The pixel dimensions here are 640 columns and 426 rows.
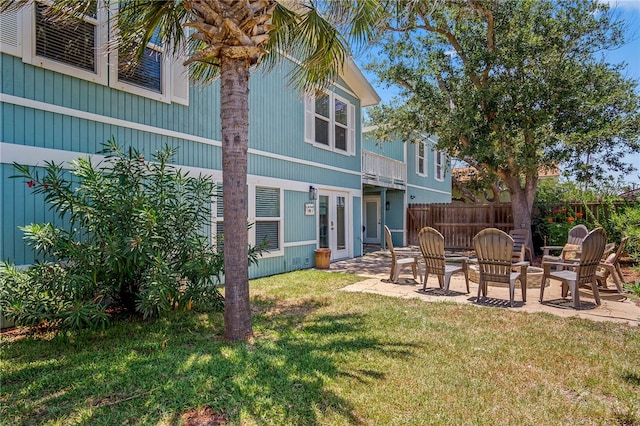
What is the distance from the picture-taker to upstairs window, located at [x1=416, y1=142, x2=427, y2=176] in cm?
1827

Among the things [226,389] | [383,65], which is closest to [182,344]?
[226,389]

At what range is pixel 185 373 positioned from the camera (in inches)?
133

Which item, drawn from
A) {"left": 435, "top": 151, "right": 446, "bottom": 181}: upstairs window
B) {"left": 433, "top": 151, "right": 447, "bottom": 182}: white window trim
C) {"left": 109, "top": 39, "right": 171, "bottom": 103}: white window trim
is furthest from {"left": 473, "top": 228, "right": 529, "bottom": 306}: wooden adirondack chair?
{"left": 435, "top": 151, "right": 446, "bottom": 181}: upstairs window

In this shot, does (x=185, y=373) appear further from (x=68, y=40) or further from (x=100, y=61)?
(x=68, y=40)

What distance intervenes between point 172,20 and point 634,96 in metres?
12.1

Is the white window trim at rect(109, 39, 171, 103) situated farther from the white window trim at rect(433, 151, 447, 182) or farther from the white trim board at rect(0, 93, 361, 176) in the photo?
the white window trim at rect(433, 151, 447, 182)

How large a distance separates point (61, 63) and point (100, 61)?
0.56 metres

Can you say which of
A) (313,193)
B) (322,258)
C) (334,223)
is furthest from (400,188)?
(322,258)

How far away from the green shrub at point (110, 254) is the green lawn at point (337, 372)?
0.50 m

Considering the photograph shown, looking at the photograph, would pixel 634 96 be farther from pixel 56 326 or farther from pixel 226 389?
pixel 56 326

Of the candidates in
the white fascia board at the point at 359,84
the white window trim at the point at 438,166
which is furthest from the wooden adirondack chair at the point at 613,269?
the white window trim at the point at 438,166

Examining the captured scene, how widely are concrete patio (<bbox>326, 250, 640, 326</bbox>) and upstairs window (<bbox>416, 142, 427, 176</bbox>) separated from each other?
10.2 meters

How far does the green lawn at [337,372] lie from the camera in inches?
108

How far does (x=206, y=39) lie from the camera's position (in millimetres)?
4203
